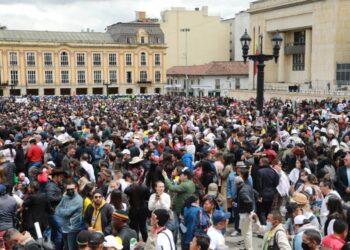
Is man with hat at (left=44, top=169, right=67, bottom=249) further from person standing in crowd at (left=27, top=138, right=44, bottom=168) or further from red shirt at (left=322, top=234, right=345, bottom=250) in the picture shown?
red shirt at (left=322, top=234, right=345, bottom=250)

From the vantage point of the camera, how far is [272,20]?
57.9m

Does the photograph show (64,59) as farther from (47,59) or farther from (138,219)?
(138,219)

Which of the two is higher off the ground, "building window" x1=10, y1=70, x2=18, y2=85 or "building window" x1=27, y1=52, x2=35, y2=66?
"building window" x1=27, y1=52, x2=35, y2=66

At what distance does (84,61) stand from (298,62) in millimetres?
41515

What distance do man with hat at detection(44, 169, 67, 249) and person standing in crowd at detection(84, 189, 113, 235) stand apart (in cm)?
90

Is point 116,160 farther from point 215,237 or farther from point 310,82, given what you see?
point 310,82

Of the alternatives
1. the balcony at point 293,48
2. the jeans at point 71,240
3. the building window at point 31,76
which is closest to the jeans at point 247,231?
the jeans at point 71,240

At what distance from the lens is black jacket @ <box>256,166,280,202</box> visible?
8.61 m

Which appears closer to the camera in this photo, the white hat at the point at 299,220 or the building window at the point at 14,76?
the white hat at the point at 299,220

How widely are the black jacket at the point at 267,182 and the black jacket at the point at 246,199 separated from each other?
603 mm

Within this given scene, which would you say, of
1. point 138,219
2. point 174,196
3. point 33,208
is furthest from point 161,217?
point 33,208

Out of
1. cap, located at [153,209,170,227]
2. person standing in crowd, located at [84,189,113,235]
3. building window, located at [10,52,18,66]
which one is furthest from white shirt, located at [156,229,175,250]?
building window, located at [10,52,18,66]

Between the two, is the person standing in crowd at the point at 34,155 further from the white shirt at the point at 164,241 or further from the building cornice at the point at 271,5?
the building cornice at the point at 271,5

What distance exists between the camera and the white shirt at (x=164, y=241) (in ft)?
17.4
